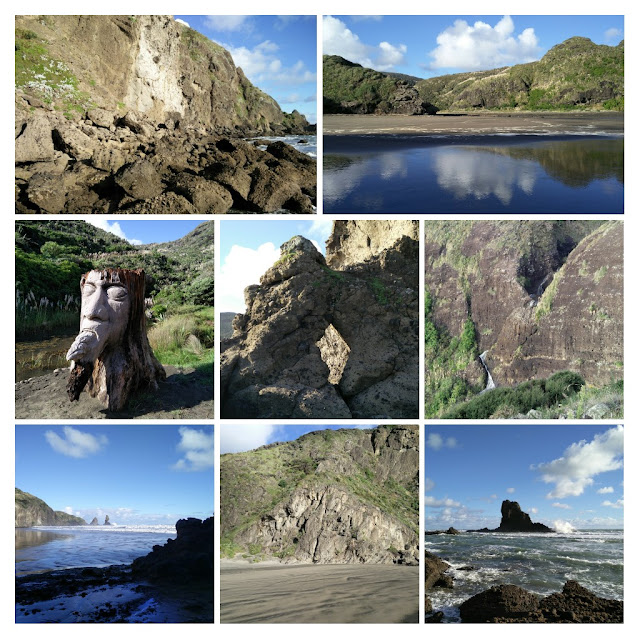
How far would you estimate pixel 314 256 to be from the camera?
7234 millimetres

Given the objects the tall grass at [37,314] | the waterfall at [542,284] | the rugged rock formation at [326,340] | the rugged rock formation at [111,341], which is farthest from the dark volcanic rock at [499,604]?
the tall grass at [37,314]

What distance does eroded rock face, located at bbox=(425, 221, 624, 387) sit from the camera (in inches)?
263

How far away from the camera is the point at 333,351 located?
24.1ft

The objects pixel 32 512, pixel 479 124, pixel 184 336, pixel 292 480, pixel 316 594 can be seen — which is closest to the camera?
pixel 316 594

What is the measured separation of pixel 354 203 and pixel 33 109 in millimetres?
4785

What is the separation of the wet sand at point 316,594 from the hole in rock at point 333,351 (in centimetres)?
236

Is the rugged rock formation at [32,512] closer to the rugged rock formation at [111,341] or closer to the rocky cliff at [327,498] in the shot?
the rugged rock formation at [111,341]

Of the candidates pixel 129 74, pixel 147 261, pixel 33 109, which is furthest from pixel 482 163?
pixel 129 74

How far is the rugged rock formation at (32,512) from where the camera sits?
6637mm

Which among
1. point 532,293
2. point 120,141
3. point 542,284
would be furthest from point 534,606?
point 120,141

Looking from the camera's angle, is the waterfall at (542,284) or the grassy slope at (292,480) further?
the waterfall at (542,284)

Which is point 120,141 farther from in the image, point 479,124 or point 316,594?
point 316,594

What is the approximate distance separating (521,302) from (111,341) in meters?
5.07

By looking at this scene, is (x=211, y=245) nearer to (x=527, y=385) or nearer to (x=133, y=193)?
(x=133, y=193)
